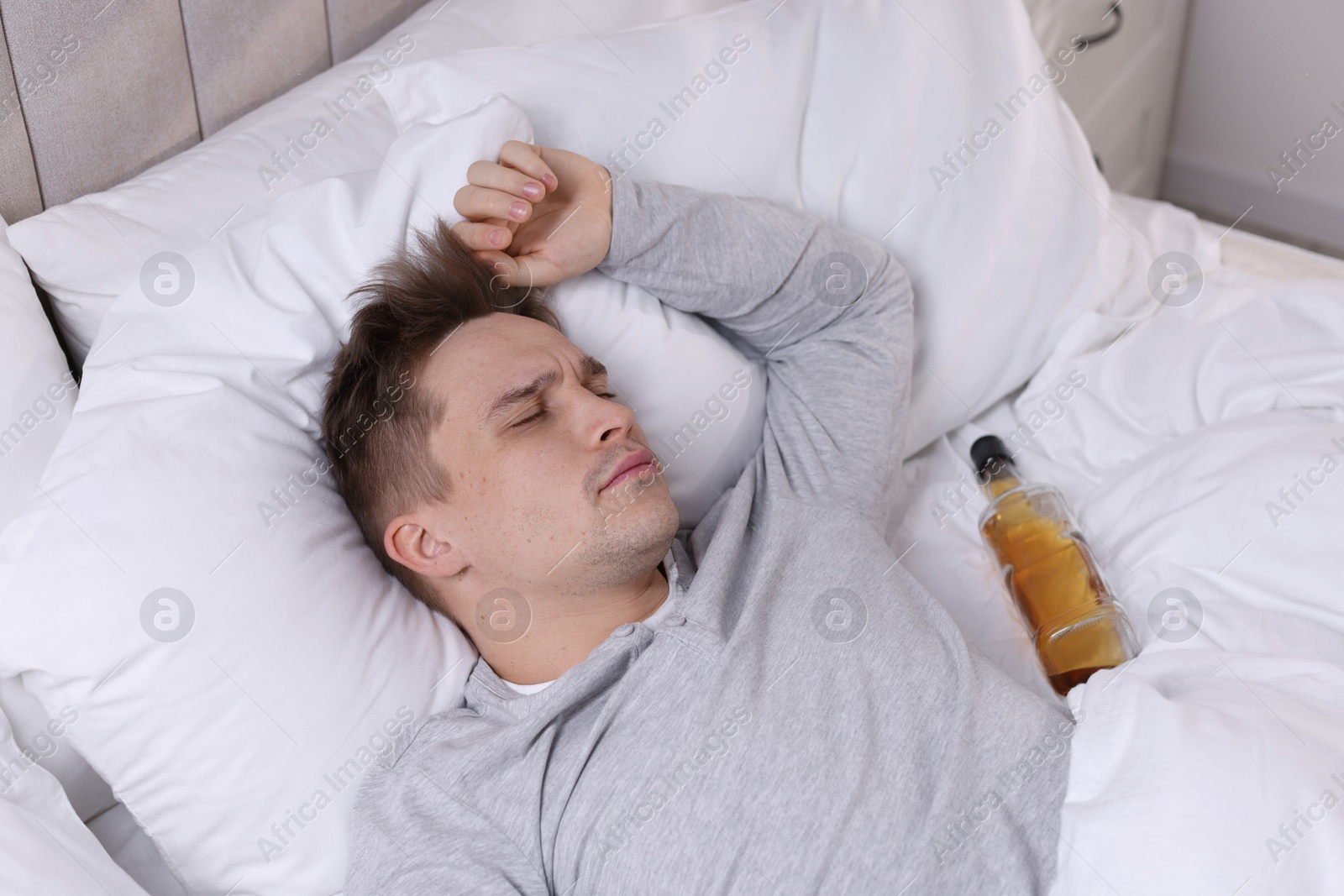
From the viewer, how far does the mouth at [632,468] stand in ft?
3.16

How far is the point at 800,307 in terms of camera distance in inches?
46.6

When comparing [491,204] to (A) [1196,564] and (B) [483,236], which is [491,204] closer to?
(B) [483,236]

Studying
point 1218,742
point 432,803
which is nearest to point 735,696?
point 432,803

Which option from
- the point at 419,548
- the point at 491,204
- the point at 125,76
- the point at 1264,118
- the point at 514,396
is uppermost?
the point at 125,76

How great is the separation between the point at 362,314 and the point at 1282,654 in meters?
0.92

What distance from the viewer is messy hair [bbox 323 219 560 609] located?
39.3 inches

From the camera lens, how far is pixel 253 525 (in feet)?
3.05

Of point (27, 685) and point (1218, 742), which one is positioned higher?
point (27, 685)

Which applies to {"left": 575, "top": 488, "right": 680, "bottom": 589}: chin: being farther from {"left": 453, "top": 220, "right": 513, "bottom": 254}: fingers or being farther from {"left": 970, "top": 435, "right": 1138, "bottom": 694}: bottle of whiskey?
Result: {"left": 970, "top": 435, "right": 1138, "bottom": 694}: bottle of whiskey

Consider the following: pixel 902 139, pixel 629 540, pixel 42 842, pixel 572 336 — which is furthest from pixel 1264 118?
pixel 42 842

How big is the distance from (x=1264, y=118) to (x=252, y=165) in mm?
2136

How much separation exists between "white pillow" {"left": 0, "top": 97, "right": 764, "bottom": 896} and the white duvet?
0.59 m

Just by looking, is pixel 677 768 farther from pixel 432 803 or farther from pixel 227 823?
pixel 227 823

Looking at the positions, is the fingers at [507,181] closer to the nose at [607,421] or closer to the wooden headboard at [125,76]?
the nose at [607,421]
